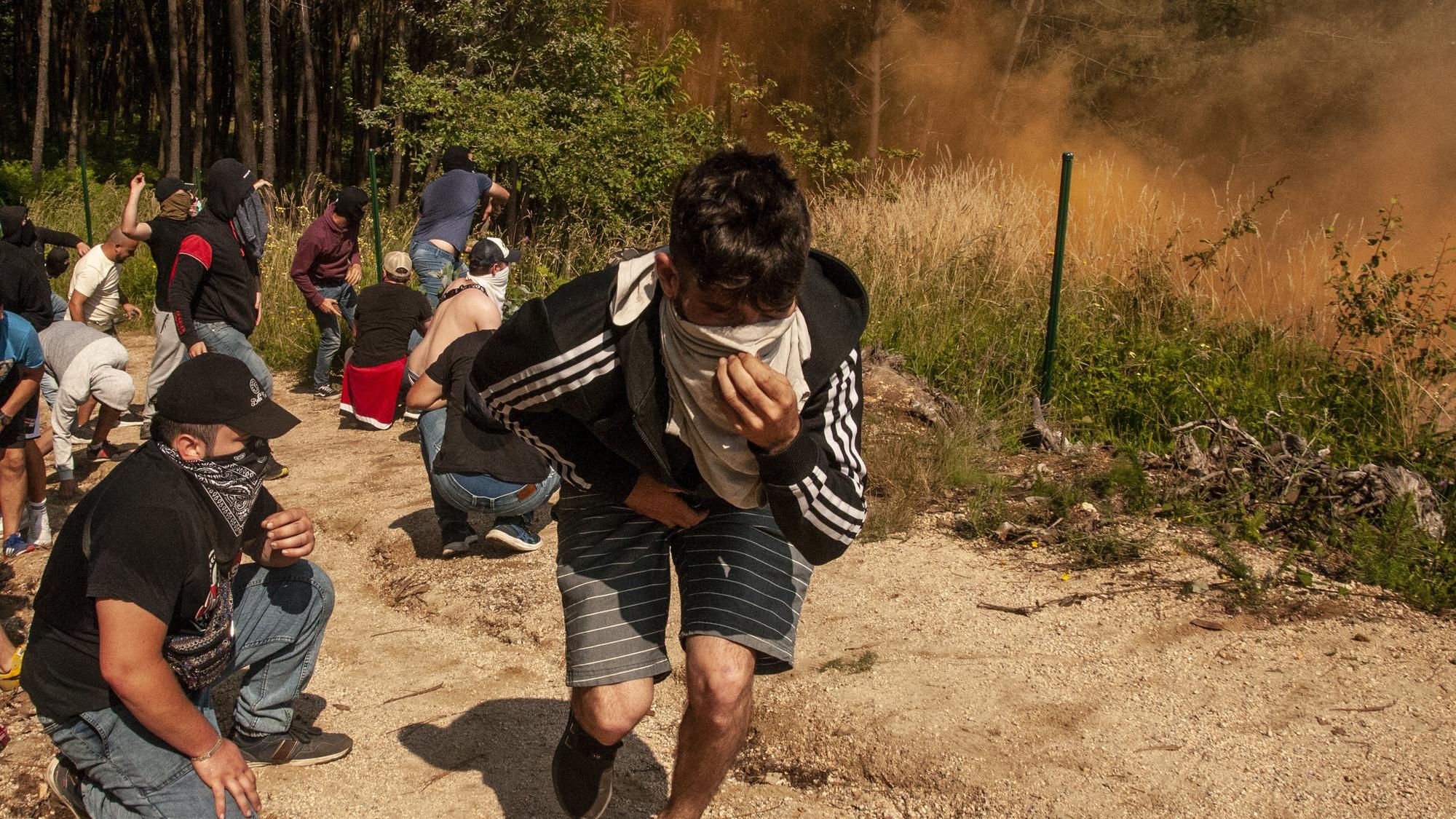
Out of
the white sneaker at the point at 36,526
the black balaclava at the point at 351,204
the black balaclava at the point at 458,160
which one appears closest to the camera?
the white sneaker at the point at 36,526

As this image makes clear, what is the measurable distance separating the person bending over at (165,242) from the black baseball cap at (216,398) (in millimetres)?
5612

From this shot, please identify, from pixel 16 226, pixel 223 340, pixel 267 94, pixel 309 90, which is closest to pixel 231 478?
pixel 223 340

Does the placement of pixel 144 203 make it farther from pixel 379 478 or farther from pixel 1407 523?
pixel 1407 523

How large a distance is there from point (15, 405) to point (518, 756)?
11.3ft

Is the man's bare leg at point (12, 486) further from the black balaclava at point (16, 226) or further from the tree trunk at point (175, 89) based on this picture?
the tree trunk at point (175, 89)

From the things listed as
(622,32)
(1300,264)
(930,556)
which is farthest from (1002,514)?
(622,32)

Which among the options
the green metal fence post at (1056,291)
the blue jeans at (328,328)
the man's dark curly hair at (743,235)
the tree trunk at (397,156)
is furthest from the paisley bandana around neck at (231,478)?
the tree trunk at (397,156)

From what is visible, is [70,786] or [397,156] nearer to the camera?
[70,786]

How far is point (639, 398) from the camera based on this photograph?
263 centimetres

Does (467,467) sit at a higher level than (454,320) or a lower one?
lower

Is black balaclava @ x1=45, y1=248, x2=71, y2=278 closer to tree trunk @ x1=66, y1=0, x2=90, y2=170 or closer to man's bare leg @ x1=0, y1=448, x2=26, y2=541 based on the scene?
man's bare leg @ x1=0, y1=448, x2=26, y2=541

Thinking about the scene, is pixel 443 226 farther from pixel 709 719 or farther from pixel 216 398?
pixel 709 719

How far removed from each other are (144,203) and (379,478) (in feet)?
44.2

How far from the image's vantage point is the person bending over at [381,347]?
848cm
